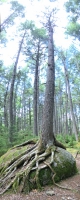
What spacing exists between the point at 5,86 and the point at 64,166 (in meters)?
19.9

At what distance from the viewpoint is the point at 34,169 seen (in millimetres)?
5688

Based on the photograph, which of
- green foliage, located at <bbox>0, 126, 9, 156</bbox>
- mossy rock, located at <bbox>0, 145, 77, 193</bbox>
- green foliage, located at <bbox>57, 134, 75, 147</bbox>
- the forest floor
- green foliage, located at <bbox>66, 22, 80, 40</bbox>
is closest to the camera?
the forest floor

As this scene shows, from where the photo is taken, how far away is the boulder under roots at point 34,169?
213 inches

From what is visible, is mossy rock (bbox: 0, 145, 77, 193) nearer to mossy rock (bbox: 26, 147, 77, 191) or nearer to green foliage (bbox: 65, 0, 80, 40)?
mossy rock (bbox: 26, 147, 77, 191)

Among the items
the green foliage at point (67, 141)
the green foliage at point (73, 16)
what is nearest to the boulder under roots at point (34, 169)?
the green foliage at point (67, 141)

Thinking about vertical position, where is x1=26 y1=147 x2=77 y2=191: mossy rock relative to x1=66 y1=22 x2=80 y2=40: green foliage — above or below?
below

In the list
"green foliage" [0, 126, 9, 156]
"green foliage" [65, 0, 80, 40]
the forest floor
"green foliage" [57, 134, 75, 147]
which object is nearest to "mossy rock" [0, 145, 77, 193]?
the forest floor

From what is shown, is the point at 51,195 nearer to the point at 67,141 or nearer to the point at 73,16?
the point at 67,141

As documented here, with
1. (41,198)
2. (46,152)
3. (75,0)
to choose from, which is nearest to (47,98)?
(46,152)

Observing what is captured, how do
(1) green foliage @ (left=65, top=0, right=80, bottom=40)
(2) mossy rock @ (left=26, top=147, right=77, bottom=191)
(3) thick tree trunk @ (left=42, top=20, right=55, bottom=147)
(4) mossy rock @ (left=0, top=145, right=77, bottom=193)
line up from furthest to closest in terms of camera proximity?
(1) green foliage @ (left=65, top=0, right=80, bottom=40) → (3) thick tree trunk @ (left=42, top=20, right=55, bottom=147) → (2) mossy rock @ (left=26, top=147, right=77, bottom=191) → (4) mossy rock @ (left=0, top=145, right=77, bottom=193)

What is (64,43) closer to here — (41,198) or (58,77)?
(58,77)

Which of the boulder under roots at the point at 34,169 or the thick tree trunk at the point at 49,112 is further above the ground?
the thick tree trunk at the point at 49,112

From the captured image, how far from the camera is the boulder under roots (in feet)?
17.7

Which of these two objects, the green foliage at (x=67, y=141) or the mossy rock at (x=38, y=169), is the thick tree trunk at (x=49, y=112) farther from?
the green foliage at (x=67, y=141)
